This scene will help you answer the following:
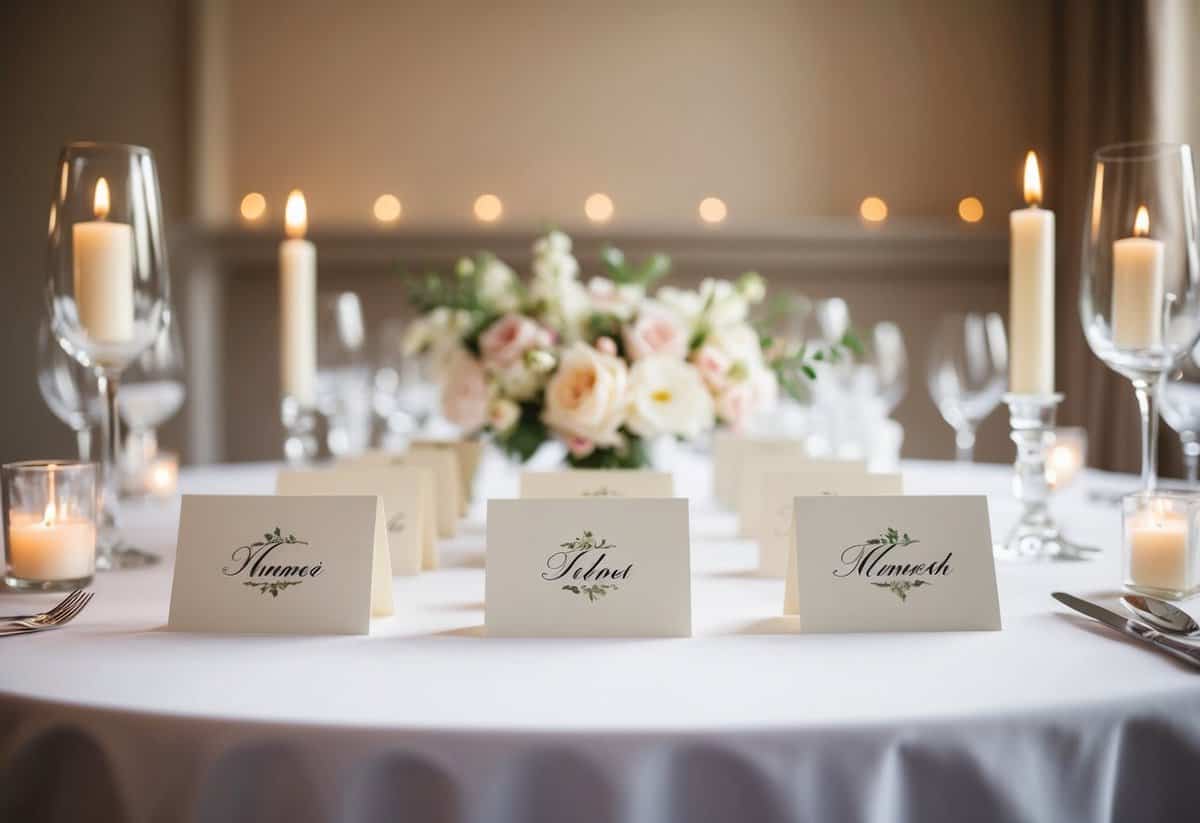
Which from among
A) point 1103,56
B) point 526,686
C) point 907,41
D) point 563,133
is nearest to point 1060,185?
point 1103,56

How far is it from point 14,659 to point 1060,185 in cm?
394

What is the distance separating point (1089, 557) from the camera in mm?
1398

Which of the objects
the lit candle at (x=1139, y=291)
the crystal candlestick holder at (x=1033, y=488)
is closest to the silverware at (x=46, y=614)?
the crystal candlestick holder at (x=1033, y=488)

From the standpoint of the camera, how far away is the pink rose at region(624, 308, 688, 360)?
166 cm

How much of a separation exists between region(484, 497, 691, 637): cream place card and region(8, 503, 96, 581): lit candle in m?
0.49

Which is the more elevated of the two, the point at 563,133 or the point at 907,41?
the point at 907,41

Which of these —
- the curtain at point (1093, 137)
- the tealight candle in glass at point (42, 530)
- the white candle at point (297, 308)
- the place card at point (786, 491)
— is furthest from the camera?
the curtain at point (1093, 137)

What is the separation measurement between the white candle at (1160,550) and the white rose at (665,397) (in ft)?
2.14

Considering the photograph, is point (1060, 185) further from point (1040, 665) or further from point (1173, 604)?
point (1040, 665)

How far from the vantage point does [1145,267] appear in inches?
50.5

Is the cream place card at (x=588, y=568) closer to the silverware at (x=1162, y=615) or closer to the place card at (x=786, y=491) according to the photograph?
the place card at (x=786, y=491)

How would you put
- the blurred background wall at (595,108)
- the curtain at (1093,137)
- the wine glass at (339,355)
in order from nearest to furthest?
1. the wine glass at (339,355)
2. the curtain at (1093,137)
3. the blurred background wall at (595,108)

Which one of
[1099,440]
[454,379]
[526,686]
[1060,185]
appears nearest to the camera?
[526,686]

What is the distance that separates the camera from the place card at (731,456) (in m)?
1.79
